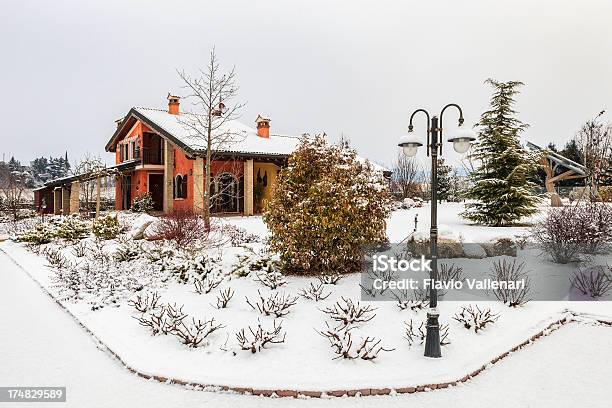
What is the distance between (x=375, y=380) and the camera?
4.92 meters

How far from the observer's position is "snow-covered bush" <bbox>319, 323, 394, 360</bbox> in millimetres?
5410

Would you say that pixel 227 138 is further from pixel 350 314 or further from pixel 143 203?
pixel 350 314

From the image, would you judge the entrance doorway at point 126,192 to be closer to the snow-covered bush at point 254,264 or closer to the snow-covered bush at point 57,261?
the snow-covered bush at point 57,261

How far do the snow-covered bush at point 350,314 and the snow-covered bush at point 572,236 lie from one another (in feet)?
21.4

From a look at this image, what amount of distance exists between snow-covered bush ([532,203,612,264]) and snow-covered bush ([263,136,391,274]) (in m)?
5.06

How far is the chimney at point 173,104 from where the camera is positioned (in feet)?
83.7


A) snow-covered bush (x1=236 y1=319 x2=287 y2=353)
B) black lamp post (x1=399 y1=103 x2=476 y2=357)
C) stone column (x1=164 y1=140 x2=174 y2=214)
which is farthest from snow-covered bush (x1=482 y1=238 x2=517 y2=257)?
stone column (x1=164 y1=140 x2=174 y2=214)

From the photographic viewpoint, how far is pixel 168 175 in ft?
74.3

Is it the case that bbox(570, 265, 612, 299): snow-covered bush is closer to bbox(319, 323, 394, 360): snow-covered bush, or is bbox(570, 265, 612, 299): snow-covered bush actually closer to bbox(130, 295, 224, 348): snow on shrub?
bbox(319, 323, 394, 360): snow-covered bush

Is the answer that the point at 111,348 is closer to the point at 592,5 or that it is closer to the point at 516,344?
the point at 516,344


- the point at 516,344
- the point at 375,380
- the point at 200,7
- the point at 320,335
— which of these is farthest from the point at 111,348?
the point at 200,7

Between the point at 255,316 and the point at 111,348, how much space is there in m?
2.28

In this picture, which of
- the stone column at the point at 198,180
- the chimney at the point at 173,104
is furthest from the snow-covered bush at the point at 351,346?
the chimney at the point at 173,104

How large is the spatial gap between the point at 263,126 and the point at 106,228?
13.7 m
